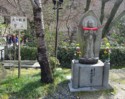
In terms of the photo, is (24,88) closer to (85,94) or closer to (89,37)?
(85,94)

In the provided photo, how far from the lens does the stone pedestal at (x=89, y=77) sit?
6812mm

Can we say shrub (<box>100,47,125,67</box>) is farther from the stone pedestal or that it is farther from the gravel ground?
the stone pedestal

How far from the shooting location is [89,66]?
6828 millimetres

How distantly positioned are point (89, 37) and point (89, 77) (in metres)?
1.23

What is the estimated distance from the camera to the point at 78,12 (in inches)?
663

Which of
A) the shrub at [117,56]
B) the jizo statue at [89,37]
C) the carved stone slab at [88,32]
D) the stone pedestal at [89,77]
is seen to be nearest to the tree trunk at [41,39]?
the stone pedestal at [89,77]

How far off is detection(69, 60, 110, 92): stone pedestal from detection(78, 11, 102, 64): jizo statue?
0.77 ft

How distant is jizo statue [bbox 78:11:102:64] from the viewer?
6922mm

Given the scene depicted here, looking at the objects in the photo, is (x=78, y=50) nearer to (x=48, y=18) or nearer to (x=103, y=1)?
(x=48, y=18)

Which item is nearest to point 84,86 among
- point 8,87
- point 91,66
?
point 91,66

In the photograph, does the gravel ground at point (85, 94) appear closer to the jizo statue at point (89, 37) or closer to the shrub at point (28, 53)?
the jizo statue at point (89, 37)

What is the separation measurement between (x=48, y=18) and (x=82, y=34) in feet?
20.9

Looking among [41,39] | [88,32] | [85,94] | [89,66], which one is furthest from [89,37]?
[85,94]

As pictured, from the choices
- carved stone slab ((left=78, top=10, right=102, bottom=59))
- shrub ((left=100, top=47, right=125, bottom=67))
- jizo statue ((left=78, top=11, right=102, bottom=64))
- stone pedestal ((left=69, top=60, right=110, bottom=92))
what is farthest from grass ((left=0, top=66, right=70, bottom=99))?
shrub ((left=100, top=47, right=125, bottom=67))
